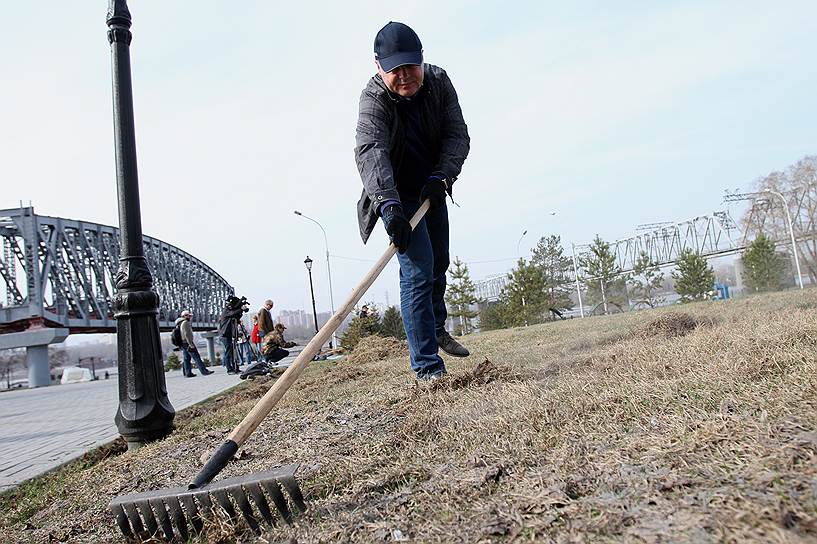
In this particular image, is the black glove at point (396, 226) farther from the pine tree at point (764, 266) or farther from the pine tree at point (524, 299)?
the pine tree at point (764, 266)

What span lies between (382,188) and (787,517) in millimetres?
2753

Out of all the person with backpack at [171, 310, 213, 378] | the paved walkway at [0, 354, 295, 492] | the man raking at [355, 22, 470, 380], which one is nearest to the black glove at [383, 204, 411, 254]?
the man raking at [355, 22, 470, 380]

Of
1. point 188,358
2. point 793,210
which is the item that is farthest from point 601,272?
point 188,358

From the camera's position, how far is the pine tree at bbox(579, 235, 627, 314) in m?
46.6

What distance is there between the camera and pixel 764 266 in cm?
3900

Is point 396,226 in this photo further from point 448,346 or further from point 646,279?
point 646,279

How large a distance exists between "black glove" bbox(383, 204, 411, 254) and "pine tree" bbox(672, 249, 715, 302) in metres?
40.7

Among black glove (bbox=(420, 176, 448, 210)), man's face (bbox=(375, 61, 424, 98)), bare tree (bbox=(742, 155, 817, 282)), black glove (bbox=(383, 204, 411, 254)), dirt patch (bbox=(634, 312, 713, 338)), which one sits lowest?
dirt patch (bbox=(634, 312, 713, 338))

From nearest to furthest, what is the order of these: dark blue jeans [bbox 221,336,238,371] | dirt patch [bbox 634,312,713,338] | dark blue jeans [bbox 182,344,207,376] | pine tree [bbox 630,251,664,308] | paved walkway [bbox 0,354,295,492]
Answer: paved walkway [bbox 0,354,295,492], dirt patch [bbox 634,312,713,338], dark blue jeans [bbox 221,336,238,371], dark blue jeans [bbox 182,344,207,376], pine tree [bbox 630,251,664,308]

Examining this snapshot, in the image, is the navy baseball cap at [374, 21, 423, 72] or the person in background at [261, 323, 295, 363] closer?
the navy baseball cap at [374, 21, 423, 72]

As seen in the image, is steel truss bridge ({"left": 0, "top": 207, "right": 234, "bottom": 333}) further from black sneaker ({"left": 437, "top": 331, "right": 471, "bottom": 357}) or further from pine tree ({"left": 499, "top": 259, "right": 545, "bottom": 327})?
black sneaker ({"left": 437, "top": 331, "right": 471, "bottom": 357})

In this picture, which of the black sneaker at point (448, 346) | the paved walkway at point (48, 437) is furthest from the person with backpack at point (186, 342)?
the black sneaker at point (448, 346)

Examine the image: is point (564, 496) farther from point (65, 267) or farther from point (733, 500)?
point (65, 267)

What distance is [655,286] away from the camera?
175 feet
